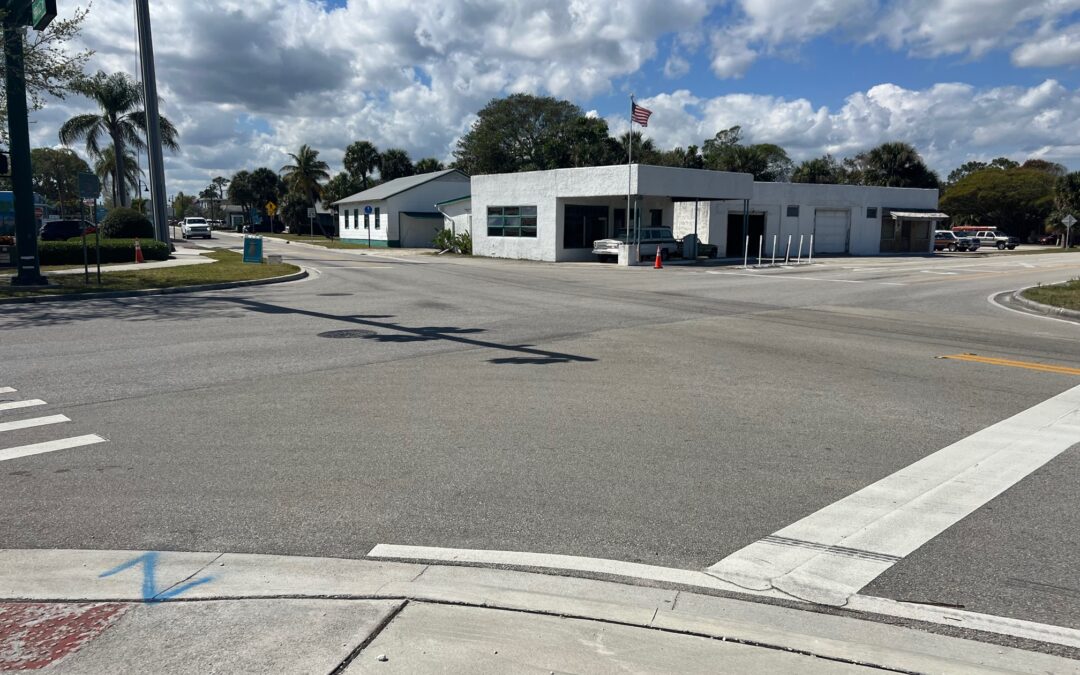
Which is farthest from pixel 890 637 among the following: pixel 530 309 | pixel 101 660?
pixel 530 309

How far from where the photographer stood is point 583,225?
3778cm

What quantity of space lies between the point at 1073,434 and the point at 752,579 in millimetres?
4395

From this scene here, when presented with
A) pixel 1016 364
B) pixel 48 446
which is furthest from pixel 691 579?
pixel 1016 364

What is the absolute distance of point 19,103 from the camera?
18578mm

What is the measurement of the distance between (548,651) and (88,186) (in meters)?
19.4

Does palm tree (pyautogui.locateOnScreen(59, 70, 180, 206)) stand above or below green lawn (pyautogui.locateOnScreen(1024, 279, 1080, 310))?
above

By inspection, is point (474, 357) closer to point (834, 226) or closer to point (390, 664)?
point (390, 664)

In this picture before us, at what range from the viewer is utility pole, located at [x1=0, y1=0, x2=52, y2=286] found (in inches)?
699

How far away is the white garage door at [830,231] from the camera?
148ft

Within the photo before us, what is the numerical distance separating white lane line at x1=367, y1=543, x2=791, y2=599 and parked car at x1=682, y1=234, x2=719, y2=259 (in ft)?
112

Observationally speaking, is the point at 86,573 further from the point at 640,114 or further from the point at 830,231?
the point at 830,231

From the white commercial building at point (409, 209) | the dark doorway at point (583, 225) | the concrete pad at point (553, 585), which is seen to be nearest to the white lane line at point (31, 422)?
the concrete pad at point (553, 585)

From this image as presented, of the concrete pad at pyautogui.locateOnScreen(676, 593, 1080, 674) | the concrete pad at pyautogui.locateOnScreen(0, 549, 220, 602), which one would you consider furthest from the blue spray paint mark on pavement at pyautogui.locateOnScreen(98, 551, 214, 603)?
the concrete pad at pyautogui.locateOnScreen(676, 593, 1080, 674)

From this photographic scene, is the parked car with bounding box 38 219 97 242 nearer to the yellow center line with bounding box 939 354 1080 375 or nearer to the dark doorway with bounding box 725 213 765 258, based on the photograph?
the dark doorway with bounding box 725 213 765 258
